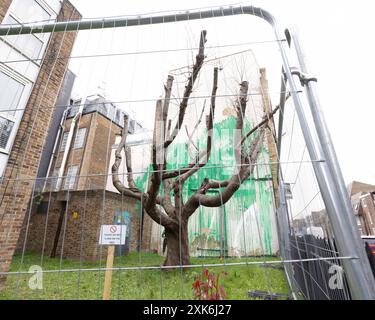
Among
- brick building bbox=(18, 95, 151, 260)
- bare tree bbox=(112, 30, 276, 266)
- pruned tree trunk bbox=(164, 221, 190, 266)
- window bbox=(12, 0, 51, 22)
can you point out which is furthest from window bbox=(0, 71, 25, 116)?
pruned tree trunk bbox=(164, 221, 190, 266)

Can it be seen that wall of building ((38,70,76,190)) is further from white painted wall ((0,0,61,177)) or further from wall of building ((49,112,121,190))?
white painted wall ((0,0,61,177))

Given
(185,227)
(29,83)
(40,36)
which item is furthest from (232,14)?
(40,36)

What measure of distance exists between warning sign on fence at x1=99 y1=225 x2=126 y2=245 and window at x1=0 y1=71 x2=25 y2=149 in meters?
2.76

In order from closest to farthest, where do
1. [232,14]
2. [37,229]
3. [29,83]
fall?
[232,14]
[29,83]
[37,229]

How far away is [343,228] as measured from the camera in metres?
0.83

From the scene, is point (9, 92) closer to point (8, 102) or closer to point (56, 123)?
point (8, 102)

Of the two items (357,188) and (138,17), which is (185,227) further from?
(357,188)

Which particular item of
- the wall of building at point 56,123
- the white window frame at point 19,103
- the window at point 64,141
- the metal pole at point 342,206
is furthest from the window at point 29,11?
the window at point 64,141

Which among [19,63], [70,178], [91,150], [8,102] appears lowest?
[70,178]

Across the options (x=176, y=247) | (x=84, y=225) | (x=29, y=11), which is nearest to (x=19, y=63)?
(x=29, y=11)

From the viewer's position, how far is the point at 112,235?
1.91 meters

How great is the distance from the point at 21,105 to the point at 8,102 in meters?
0.17

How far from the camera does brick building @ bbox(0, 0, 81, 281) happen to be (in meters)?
3.12

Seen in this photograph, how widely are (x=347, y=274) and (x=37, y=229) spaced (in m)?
8.73
